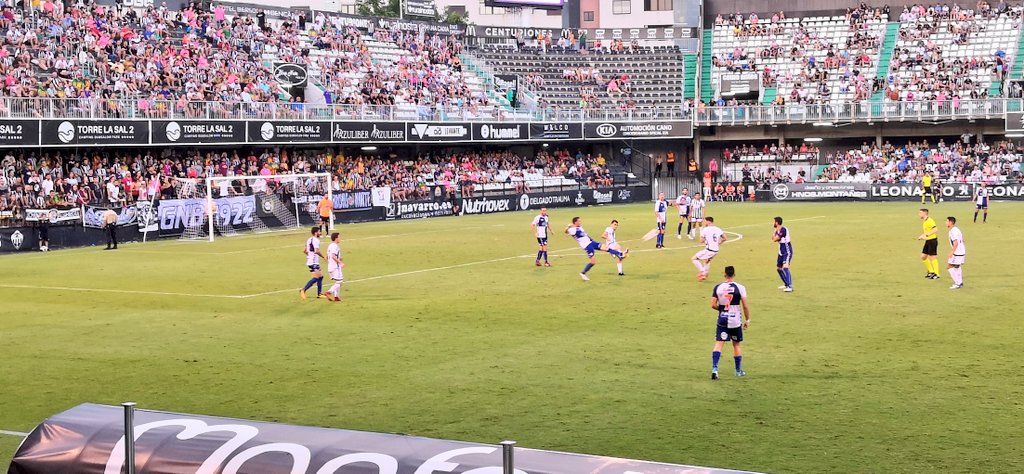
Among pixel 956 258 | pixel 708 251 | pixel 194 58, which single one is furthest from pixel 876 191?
pixel 956 258

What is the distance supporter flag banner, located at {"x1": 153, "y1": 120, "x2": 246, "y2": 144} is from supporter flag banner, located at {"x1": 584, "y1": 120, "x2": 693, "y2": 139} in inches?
881

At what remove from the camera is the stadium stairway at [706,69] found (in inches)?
2857

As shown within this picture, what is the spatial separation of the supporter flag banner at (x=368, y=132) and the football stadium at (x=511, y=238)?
0.12 meters

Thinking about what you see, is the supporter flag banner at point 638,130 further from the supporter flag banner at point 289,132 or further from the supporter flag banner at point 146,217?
the supporter flag banner at point 146,217

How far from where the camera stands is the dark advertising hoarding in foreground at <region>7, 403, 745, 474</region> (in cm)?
618

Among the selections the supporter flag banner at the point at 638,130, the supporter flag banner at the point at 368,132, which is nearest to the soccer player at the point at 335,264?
the supporter flag banner at the point at 368,132

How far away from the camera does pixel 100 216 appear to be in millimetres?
41031

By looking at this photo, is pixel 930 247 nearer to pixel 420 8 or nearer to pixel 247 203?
pixel 247 203

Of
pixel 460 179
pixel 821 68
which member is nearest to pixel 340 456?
pixel 460 179

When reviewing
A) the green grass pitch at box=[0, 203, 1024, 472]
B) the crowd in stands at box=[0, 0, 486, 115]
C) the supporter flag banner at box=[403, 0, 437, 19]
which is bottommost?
the green grass pitch at box=[0, 203, 1024, 472]

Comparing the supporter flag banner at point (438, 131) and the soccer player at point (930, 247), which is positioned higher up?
the supporter flag banner at point (438, 131)

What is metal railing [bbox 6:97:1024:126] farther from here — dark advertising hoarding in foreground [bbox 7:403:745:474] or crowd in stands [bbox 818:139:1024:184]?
dark advertising hoarding in foreground [bbox 7:403:745:474]

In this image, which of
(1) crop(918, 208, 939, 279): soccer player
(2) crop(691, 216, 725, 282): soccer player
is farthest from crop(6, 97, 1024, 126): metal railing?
(1) crop(918, 208, 939, 279): soccer player

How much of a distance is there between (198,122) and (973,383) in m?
38.1
